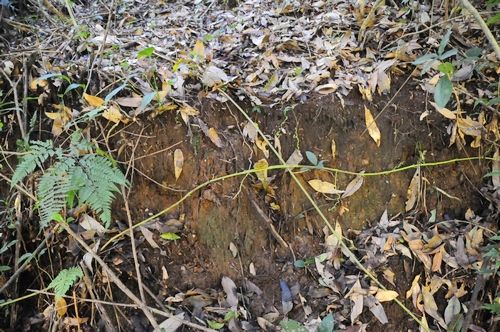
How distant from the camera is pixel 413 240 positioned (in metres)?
2.74

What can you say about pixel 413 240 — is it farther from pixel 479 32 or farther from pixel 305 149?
pixel 479 32

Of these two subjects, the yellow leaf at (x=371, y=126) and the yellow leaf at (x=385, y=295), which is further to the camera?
the yellow leaf at (x=371, y=126)

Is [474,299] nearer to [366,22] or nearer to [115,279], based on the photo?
[366,22]

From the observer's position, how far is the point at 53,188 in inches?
89.0

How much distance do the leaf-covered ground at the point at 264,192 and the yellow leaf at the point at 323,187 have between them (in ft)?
0.04

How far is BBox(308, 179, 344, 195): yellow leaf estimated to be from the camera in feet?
9.03

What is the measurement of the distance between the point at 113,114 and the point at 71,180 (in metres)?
0.50

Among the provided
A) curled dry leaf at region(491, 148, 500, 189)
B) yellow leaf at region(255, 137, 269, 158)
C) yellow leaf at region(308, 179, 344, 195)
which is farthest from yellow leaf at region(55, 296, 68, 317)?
curled dry leaf at region(491, 148, 500, 189)

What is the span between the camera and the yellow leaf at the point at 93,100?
263 cm

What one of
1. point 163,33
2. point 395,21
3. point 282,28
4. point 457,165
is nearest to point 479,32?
point 395,21

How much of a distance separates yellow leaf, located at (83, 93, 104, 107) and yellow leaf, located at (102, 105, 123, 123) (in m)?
0.07

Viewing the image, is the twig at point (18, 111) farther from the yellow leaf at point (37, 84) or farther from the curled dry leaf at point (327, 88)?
the curled dry leaf at point (327, 88)

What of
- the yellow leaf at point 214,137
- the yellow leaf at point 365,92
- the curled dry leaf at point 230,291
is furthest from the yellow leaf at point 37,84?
the yellow leaf at point 365,92

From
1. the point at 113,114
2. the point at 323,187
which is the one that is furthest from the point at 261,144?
the point at 113,114
